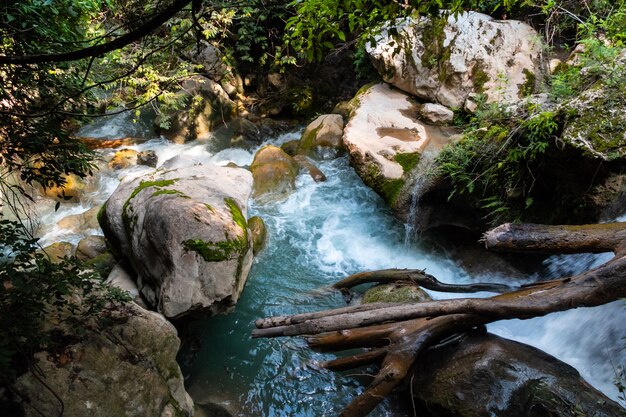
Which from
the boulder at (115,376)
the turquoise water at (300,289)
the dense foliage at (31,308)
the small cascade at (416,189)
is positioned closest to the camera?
the dense foliage at (31,308)

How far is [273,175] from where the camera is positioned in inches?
360

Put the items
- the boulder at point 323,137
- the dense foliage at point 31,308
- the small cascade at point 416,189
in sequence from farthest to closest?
the boulder at point 323,137 < the small cascade at point 416,189 < the dense foliage at point 31,308

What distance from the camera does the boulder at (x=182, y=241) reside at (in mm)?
4555

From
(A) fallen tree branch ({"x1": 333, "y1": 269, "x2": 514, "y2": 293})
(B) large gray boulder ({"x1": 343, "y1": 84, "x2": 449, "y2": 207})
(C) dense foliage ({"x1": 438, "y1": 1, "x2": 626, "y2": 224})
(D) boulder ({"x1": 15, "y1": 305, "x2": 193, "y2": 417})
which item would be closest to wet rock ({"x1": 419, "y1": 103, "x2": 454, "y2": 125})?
(B) large gray boulder ({"x1": 343, "y1": 84, "x2": 449, "y2": 207})

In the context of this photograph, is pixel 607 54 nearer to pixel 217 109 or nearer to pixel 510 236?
pixel 510 236

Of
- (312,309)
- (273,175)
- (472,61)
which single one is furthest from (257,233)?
(472,61)

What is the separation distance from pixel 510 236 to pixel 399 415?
7.31 ft

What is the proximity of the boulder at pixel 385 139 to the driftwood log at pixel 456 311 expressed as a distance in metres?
3.15

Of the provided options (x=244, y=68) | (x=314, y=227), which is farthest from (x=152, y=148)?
(x=314, y=227)

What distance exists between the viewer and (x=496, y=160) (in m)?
5.63

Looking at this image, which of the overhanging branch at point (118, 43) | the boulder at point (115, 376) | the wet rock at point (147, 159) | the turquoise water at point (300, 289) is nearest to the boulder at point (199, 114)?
the wet rock at point (147, 159)

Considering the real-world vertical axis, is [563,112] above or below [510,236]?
above

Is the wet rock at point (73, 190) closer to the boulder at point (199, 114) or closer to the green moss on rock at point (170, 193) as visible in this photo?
the boulder at point (199, 114)

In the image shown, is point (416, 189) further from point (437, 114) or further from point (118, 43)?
point (118, 43)
